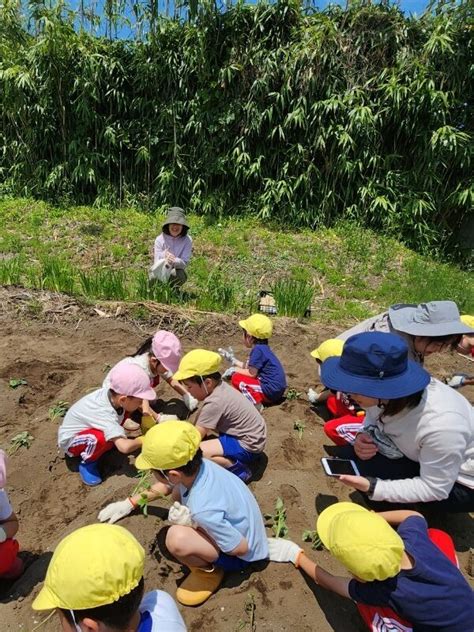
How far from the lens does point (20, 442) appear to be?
3.22 meters

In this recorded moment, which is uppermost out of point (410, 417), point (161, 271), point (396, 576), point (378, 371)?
point (378, 371)

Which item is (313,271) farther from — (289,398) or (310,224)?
(289,398)

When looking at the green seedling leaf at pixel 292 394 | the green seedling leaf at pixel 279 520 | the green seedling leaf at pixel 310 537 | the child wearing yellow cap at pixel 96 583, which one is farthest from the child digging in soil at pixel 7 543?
the green seedling leaf at pixel 292 394

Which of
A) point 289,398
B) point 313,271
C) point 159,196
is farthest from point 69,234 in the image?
point 289,398

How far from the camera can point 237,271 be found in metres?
6.81

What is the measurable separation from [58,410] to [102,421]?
820 millimetres

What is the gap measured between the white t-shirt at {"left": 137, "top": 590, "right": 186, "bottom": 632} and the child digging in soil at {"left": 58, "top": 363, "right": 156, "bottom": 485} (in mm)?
1368

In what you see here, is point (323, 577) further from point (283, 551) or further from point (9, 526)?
point (9, 526)

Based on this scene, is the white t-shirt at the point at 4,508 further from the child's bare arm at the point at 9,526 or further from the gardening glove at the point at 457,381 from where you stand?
the gardening glove at the point at 457,381

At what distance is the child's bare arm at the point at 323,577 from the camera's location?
199 cm

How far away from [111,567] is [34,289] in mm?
4494

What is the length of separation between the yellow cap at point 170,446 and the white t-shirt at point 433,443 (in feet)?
3.43

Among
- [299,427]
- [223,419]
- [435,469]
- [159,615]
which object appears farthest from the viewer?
[299,427]

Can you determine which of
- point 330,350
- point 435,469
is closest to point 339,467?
point 435,469
